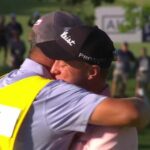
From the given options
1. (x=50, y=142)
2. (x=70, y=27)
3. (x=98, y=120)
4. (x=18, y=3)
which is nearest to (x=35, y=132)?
(x=50, y=142)

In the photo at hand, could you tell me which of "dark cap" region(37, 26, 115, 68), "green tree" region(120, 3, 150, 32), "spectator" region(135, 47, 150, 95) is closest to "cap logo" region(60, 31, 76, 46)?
"dark cap" region(37, 26, 115, 68)

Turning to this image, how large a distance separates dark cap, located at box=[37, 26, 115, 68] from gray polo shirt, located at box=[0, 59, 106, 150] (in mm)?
127

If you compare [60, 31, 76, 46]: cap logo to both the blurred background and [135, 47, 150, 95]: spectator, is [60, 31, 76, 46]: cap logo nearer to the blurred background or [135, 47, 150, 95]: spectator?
the blurred background

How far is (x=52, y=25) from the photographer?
3805mm

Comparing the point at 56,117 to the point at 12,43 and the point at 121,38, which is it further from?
the point at 121,38

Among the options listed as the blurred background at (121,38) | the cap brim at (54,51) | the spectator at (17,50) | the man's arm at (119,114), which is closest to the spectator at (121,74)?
the blurred background at (121,38)

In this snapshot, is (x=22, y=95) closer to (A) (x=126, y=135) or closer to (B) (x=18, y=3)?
(A) (x=126, y=135)

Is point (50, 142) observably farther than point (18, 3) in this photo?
No

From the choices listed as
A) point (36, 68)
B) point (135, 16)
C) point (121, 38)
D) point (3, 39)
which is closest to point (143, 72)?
point (135, 16)

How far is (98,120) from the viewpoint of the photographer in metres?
3.34

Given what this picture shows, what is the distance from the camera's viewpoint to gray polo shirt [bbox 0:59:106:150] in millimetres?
3385

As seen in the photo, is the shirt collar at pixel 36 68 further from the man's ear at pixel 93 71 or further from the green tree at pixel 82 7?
the green tree at pixel 82 7

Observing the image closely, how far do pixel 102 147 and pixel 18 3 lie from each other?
4448 centimetres

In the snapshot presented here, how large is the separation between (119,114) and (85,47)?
1.09 feet
